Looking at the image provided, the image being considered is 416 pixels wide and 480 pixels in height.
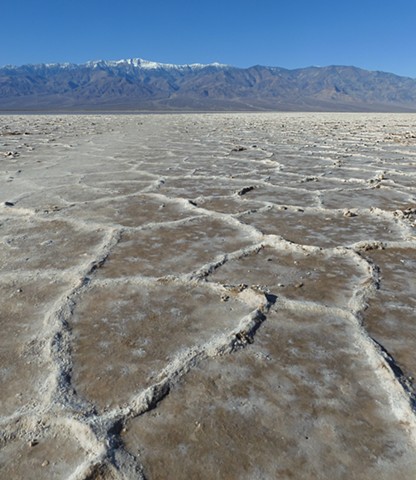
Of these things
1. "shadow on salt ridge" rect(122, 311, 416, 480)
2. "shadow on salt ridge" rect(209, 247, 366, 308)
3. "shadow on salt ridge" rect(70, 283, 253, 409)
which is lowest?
"shadow on salt ridge" rect(209, 247, 366, 308)

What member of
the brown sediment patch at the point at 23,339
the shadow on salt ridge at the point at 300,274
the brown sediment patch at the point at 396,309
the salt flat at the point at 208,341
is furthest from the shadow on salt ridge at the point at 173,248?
the brown sediment patch at the point at 396,309

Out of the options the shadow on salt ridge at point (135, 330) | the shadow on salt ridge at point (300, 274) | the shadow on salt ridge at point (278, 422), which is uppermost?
the shadow on salt ridge at point (278, 422)

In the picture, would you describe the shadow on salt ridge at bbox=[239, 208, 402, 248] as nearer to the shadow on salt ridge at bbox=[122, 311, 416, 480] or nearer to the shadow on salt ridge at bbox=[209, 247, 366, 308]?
the shadow on salt ridge at bbox=[209, 247, 366, 308]

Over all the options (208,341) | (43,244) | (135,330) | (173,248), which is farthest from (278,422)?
(43,244)

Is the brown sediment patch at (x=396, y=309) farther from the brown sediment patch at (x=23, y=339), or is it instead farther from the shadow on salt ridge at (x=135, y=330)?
the brown sediment patch at (x=23, y=339)

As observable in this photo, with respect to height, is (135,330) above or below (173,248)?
above

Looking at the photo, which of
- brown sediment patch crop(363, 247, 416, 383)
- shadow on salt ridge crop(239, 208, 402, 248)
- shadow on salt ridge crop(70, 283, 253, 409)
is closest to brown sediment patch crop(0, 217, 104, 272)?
shadow on salt ridge crop(70, 283, 253, 409)

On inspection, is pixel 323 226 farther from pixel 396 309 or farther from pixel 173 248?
pixel 396 309

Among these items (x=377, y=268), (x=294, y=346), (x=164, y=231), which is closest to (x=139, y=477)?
(x=294, y=346)
